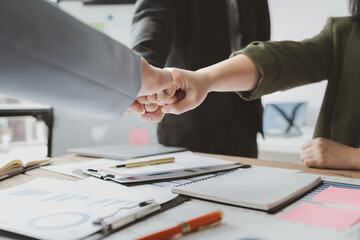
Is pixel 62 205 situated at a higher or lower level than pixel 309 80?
lower

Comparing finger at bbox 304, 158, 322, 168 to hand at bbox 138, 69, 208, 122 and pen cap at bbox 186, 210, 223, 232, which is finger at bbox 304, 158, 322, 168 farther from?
pen cap at bbox 186, 210, 223, 232

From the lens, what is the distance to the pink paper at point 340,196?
0.46 meters

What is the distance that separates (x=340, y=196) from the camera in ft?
1.61

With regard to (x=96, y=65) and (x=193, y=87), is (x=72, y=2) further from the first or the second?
(x=96, y=65)

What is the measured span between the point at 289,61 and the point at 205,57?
0.30m

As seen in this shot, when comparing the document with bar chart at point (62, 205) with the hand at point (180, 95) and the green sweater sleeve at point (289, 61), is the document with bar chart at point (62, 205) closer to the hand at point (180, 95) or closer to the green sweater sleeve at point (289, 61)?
the hand at point (180, 95)

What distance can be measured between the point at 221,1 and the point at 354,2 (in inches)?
16.1

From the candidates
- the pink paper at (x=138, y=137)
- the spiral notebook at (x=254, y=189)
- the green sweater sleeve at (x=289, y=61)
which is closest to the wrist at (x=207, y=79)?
the green sweater sleeve at (x=289, y=61)

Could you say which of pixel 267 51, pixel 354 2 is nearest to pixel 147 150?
pixel 267 51

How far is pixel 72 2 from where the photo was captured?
163 cm

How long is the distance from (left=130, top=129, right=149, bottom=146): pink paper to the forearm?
34.2 inches

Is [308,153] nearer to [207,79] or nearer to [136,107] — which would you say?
[207,79]

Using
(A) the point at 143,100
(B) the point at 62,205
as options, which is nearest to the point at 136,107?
(A) the point at 143,100

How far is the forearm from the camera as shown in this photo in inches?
29.2
